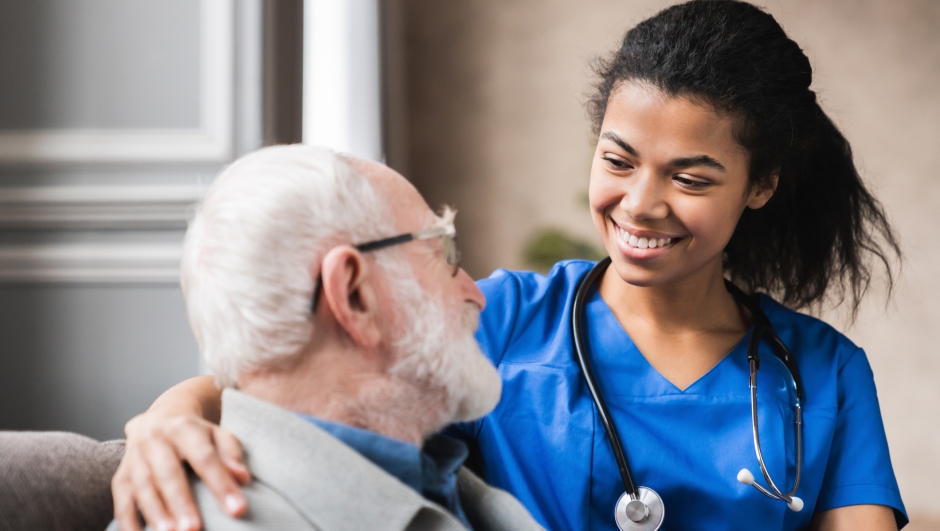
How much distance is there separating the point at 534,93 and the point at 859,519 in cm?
293

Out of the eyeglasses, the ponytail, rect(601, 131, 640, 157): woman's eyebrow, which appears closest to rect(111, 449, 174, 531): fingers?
the eyeglasses

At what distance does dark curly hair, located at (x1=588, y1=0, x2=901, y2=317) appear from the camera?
122 centimetres

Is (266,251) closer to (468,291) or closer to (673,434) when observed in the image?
(468,291)

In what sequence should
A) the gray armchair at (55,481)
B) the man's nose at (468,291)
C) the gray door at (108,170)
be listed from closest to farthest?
the gray armchair at (55,481) < the man's nose at (468,291) < the gray door at (108,170)

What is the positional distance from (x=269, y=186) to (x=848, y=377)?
3.38ft

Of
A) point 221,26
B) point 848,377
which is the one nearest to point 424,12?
point 221,26

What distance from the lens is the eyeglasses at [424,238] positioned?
A: 0.81 metres

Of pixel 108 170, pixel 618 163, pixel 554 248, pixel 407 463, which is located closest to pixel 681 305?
pixel 618 163

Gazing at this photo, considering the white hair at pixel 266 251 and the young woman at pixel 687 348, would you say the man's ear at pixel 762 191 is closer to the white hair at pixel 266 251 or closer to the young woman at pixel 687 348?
the young woman at pixel 687 348

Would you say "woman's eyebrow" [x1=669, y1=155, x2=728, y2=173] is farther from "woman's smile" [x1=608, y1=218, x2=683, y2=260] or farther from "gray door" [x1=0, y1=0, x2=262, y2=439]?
"gray door" [x1=0, y1=0, x2=262, y2=439]

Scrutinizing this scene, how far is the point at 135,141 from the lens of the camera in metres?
1.77

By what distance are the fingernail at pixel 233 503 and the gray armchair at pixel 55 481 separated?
0.27 meters

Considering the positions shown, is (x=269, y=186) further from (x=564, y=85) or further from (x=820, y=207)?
(x=564, y=85)

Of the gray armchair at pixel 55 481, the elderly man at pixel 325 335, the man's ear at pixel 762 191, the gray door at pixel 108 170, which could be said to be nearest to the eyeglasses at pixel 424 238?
the elderly man at pixel 325 335
